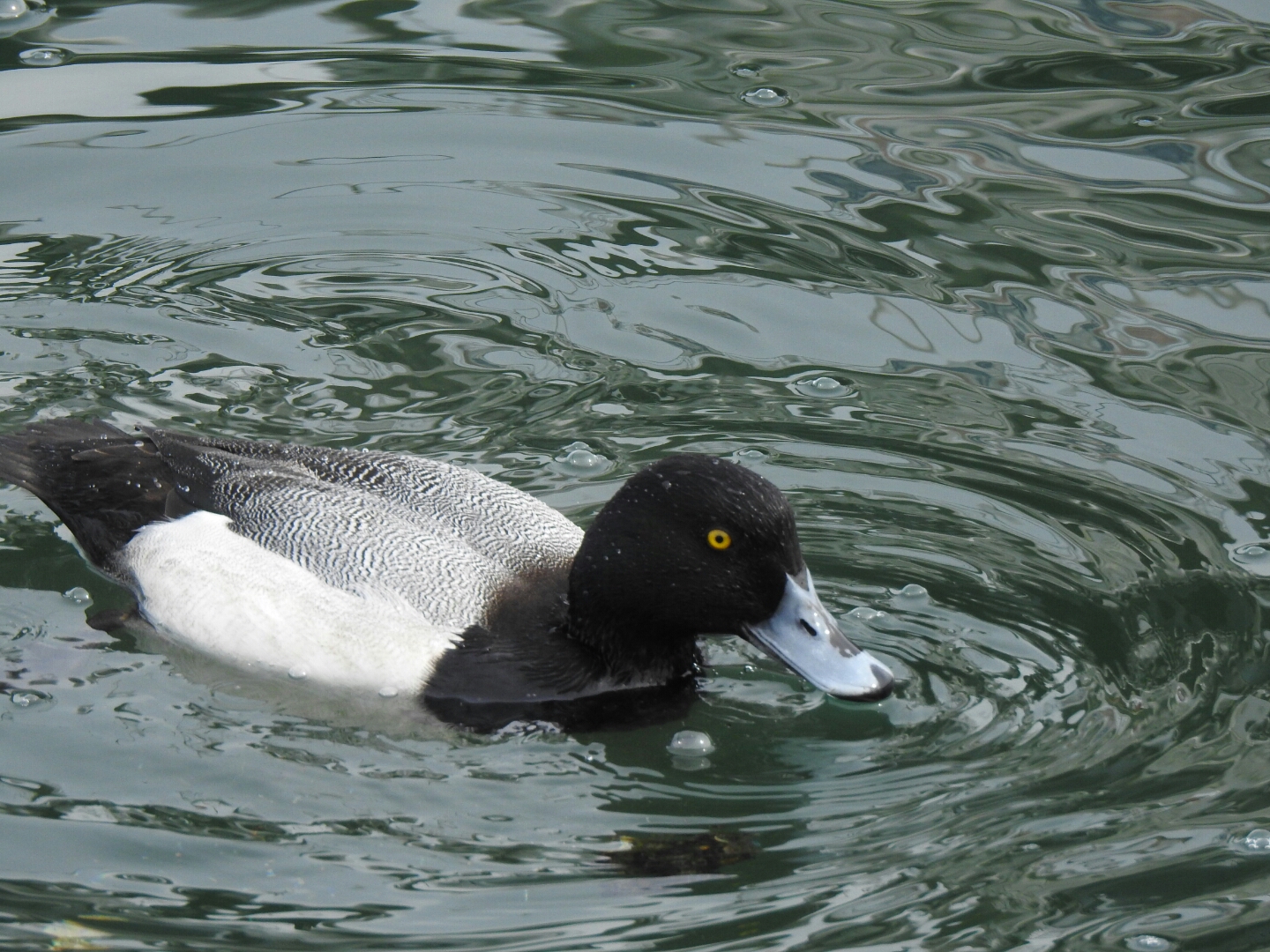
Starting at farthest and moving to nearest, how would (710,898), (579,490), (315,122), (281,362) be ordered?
(315,122) < (281,362) < (579,490) < (710,898)

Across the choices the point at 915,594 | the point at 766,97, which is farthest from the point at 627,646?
the point at 766,97

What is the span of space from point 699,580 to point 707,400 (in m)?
2.34

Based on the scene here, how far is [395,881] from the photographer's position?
536 centimetres

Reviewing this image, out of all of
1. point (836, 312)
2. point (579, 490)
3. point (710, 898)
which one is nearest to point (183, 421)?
point (579, 490)

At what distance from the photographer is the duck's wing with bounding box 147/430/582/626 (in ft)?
21.8

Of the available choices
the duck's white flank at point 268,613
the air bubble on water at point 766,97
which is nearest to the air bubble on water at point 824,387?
the duck's white flank at point 268,613

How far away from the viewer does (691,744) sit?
6312 millimetres

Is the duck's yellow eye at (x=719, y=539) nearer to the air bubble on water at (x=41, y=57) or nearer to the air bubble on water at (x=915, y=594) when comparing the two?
the air bubble on water at (x=915, y=594)

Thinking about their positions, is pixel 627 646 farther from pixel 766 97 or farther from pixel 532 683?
pixel 766 97

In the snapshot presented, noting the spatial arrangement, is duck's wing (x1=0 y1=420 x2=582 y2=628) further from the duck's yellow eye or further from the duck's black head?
the duck's yellow eye

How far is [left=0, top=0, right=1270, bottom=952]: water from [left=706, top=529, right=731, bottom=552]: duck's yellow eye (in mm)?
729

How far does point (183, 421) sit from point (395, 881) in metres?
3.60

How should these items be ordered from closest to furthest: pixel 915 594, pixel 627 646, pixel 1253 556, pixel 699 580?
pixel 699 580, pixel 627 646, pixel 915 594, pixel 1253 556

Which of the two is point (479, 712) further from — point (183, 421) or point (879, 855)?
point (183, 421)
